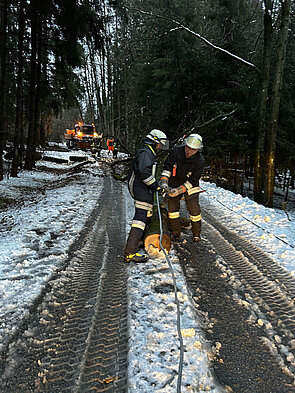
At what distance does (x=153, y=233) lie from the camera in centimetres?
488

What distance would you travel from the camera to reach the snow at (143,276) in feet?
7.70

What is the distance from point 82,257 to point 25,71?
15.1 metres

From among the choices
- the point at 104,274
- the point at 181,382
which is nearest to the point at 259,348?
the point at 181,382

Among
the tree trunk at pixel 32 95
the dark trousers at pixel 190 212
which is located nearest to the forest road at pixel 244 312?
the dark trousers at pixel 190 212

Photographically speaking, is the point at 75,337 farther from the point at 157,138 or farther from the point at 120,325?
the point at 157,138

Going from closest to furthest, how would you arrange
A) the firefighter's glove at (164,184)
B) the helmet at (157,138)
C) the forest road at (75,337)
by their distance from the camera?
the forest road at (75,337)
the helmet at (157,138)
the firefighter's glove at (164,184)

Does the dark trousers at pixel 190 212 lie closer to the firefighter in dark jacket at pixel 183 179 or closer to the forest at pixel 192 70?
the firefighter in dark jacket at pixel 183 179

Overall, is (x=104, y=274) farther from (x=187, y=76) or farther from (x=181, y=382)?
(x=187, y=76)

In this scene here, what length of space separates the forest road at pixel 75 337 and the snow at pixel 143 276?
0.13 m

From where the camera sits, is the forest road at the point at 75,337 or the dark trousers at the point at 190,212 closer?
the forest road at the point at 75,337

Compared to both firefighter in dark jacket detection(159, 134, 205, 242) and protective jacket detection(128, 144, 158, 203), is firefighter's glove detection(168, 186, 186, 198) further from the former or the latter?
protective jacket detection(128, 144, 158, 203)

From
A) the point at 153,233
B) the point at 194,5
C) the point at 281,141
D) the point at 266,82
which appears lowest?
the point at 153,233

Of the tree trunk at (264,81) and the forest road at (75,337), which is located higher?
the tree trunk at (264,81)

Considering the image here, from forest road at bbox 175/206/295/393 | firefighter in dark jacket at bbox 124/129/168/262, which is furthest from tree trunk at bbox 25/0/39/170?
forest road at bbox 175/206/295/393
